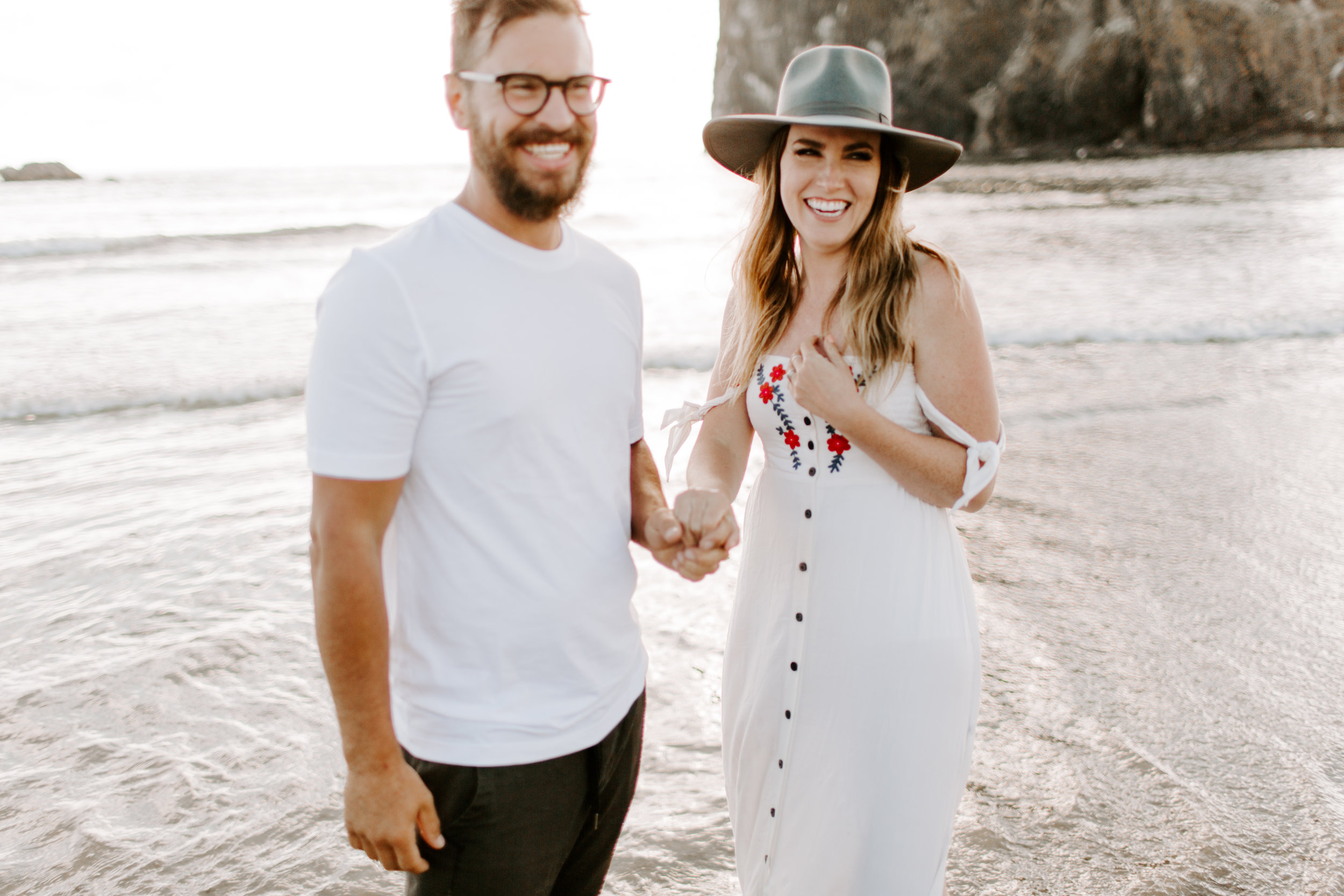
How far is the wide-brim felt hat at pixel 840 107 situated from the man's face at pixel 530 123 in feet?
2.11

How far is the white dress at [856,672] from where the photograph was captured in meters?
2.04

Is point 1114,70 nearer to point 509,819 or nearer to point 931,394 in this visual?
point 931,394

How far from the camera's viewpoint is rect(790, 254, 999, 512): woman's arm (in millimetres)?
2006

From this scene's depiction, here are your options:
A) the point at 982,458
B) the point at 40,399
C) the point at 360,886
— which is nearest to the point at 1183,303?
the point at 982,458

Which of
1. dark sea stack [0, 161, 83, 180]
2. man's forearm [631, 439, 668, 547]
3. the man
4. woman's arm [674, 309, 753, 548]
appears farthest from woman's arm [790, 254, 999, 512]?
dark sea stack [0, 161, 83, 180]

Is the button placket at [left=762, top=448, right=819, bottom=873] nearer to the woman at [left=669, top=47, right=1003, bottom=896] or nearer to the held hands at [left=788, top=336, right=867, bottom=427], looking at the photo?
the woman at [left=669, top=47, right=1003, bottom=896]

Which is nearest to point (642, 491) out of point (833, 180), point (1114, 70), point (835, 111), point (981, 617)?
point (833, 180)

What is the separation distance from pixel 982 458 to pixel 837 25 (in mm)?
55275

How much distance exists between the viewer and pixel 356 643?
1418mm

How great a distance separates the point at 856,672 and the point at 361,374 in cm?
129

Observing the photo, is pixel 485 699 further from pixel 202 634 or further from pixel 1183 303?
pixel 1183 303

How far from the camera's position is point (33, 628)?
4.05 m

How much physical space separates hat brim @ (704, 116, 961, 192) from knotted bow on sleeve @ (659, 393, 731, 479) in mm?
679

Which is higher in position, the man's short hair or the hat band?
the man's short hair
